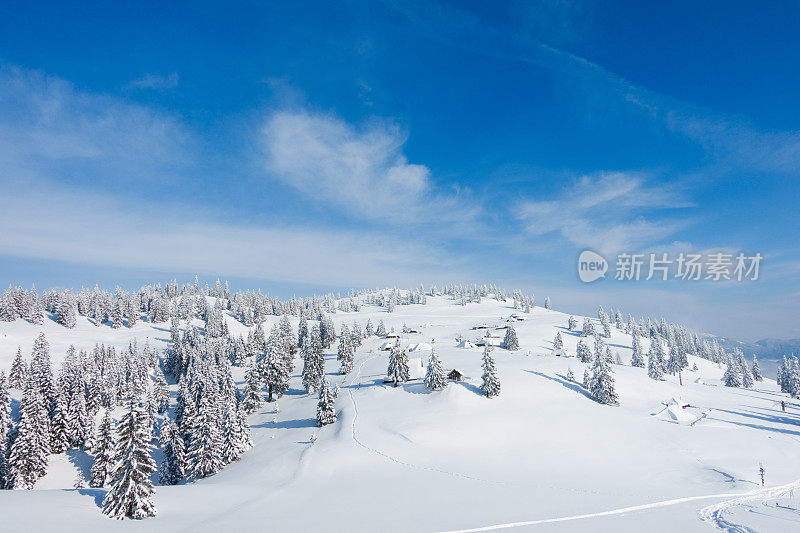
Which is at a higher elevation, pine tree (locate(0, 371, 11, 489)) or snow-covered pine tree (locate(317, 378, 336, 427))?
snow-covered pine tree (locate(317, 378, 336, 427))

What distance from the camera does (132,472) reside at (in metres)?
24.2

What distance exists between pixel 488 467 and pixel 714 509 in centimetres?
1914

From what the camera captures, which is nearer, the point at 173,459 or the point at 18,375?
the point at 173,459

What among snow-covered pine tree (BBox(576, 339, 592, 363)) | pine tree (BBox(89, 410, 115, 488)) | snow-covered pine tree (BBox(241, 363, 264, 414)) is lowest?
pine tree (BBox(89, 410, 115, 488))

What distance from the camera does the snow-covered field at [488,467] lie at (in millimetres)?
22438

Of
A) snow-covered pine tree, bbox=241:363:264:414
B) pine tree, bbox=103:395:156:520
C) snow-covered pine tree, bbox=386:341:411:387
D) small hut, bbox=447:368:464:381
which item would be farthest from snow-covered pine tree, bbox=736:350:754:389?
pine tree, bbox=103:395:156:520

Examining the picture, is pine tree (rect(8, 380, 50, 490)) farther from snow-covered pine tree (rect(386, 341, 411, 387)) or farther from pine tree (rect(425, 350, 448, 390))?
pine tree (rect(425, 350, 448, 390))

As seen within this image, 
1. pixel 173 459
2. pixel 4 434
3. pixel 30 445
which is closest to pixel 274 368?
pixel 173 459

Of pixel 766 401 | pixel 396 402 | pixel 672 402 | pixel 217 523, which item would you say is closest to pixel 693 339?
pixel 766 401

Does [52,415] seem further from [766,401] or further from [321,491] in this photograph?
[766,401]

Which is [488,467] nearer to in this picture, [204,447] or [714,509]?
[714,509]

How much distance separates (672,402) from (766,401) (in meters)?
35.4

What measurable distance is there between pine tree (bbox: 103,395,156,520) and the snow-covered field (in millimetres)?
1268

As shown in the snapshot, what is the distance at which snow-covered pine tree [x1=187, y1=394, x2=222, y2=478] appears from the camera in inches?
1831
